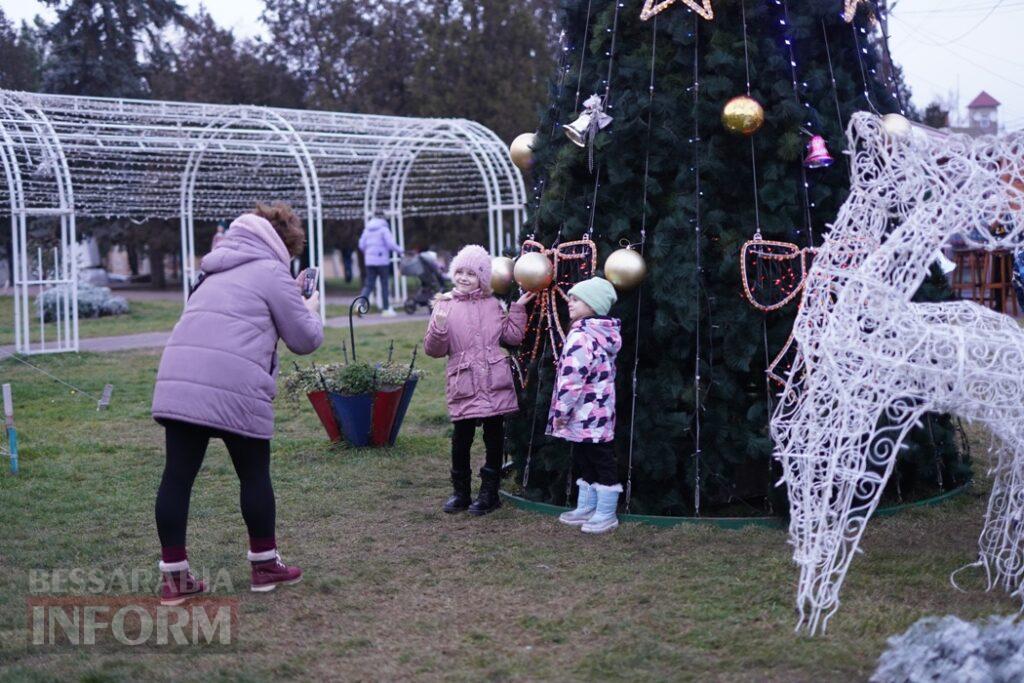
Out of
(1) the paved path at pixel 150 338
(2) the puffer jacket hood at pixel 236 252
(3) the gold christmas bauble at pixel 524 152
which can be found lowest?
(1) the paved path at pixel 150 338

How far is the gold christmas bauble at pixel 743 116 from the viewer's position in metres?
5.75

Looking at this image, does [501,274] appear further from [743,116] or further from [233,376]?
[233,376]

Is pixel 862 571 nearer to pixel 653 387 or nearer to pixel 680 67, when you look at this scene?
pixel 653 387

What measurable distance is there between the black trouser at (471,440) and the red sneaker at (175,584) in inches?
71.7

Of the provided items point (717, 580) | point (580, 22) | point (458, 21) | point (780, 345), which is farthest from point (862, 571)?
point (458, 21)

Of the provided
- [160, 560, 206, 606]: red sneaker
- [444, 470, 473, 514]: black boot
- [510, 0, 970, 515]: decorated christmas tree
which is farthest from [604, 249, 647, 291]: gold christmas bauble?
[160, 560, 206, 606]: red sneaker

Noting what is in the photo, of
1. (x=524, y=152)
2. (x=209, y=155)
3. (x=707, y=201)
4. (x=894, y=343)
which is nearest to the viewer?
(x=894, y=343)

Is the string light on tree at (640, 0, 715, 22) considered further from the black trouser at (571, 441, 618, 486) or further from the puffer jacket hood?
the puffer jacket hood

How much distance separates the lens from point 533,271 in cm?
617

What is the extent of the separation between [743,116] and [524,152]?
1581 mm

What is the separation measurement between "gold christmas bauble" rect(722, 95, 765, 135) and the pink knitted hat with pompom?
4.93 feet

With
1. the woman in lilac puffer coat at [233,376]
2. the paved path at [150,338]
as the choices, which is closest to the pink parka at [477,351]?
the woman in lilac puffer coat at [233,376]

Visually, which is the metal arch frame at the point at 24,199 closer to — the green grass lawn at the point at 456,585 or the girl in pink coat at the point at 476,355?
the green grass lawn at the point at 456,585

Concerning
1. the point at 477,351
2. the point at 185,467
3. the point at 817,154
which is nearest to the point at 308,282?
the point at 185,467
